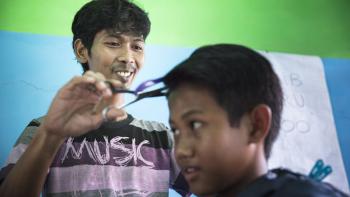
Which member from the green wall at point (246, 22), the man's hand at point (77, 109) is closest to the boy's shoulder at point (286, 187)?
the man's hand at point (77, 109)

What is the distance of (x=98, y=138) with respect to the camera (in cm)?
81

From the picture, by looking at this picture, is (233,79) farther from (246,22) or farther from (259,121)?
(246,22)

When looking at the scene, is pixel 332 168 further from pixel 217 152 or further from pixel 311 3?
pixel 217 152

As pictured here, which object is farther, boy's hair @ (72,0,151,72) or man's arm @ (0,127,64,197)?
boy's hair @ (72,0,151,72)

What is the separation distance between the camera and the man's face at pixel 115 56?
2.72 ft

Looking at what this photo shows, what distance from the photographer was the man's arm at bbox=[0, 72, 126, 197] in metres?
0.63

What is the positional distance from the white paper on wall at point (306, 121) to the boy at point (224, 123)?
0.55 metres

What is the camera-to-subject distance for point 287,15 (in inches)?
49.8

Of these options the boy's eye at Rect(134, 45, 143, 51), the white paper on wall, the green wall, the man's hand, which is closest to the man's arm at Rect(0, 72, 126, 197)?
the man's hand

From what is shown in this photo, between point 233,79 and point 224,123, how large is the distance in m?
0.07

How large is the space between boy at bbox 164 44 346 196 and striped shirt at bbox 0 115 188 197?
0.87ft

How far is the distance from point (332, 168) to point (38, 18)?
961mm

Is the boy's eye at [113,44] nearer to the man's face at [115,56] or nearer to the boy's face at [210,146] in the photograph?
the man's face at [115,56]

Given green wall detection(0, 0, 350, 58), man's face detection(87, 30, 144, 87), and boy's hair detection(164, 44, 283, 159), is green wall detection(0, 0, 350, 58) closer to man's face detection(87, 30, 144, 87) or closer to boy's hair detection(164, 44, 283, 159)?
man's face detection(87, 30, 144, 87)
